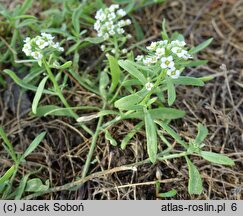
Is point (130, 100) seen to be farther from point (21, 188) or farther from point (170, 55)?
point (21, 188)

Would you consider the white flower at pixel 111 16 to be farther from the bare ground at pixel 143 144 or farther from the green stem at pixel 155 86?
the green stem at pixel 155 86

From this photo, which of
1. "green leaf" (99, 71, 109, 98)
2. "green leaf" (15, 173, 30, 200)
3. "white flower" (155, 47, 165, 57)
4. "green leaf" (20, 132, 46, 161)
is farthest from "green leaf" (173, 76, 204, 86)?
"green leaf" (15, 173, 30, 200)

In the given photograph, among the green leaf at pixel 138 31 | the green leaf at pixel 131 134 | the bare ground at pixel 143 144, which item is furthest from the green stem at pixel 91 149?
the green leaf at pixel 138 31

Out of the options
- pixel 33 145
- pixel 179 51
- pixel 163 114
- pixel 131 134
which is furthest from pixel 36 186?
pixel 179 51

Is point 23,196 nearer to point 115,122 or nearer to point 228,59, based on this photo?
point 115,122

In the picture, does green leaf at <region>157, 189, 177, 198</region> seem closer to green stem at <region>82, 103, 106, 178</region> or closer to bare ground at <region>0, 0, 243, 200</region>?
bare ground at <region>0, 0, 243, 200</region>

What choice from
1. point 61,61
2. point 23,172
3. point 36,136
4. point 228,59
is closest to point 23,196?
point 23,172
